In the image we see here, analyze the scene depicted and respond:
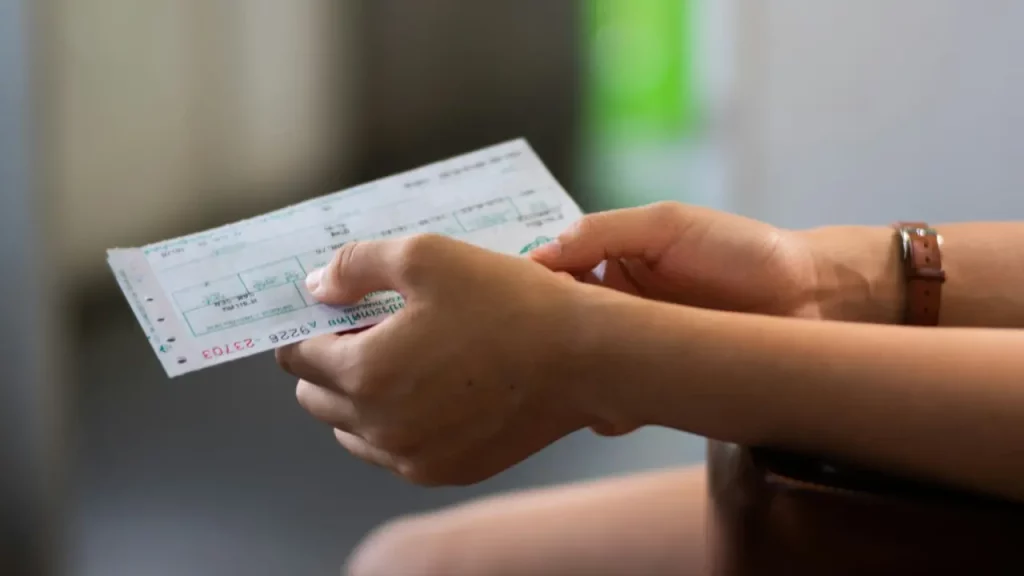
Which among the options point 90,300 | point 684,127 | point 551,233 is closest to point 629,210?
point 551,233

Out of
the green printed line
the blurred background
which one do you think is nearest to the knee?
the green printed line

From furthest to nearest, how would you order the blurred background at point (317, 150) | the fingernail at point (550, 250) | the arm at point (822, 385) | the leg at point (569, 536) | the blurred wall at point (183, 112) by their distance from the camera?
the blurred wall at point (183, 112), the blurred background at point (317, 150), the leg at point (569, 536), the fingernail at point (550, 250), the arm at point (822, 385)

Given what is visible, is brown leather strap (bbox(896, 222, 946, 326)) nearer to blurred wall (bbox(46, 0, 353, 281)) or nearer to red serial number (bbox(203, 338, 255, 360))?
red serial number (bbox(203, 338, 255, 360))

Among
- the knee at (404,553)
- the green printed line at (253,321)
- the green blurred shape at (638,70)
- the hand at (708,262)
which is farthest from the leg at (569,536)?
the green blurred shape at (638,70)

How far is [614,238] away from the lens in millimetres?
622

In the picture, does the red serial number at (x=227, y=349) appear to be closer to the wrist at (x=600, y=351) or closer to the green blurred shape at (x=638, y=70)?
the wrist at (x=600, y=351)

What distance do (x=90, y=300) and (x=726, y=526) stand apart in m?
1.23

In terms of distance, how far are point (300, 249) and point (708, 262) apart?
1.02ft

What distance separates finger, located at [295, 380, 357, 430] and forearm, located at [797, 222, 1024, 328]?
394mm

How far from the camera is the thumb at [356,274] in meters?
0.50

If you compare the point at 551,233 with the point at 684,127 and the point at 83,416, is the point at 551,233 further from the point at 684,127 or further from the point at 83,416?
the point at 684,127

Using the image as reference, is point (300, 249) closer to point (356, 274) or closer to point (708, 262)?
point (356, 274)

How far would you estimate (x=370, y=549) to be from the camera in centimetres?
79

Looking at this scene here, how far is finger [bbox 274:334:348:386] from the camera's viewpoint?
51 centimetres
